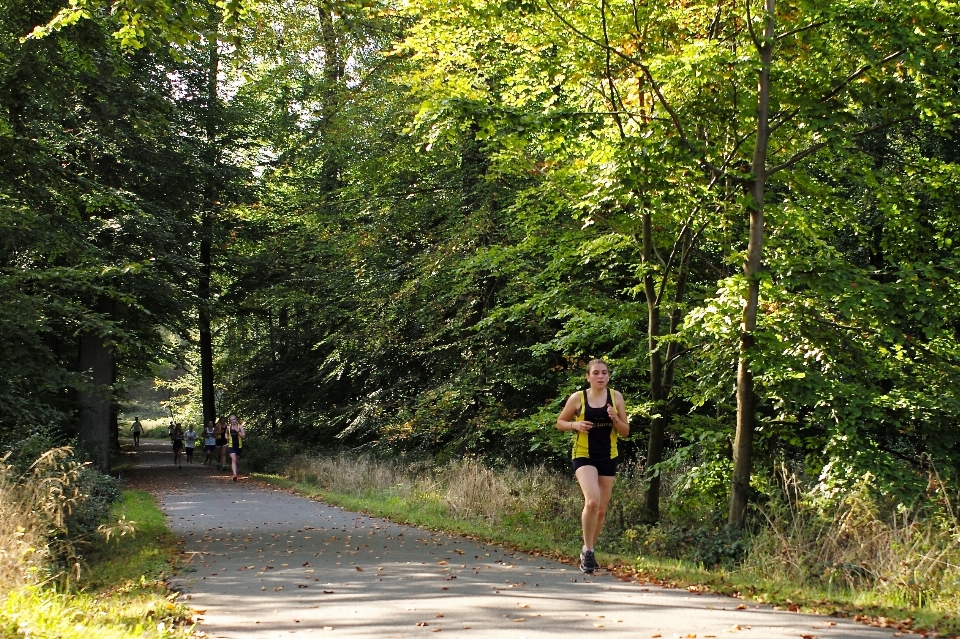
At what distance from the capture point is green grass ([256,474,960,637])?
622cm

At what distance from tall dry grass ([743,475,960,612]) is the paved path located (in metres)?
1.42

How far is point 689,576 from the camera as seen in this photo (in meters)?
8.00

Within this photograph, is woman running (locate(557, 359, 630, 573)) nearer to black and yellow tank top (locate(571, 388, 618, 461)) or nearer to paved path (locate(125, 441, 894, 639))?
black and yellow tank top (locate(571, 388, 618, 461))

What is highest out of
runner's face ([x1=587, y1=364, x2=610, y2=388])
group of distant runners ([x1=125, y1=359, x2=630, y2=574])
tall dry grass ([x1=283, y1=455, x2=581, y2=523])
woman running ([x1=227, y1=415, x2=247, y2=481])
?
runner's face ([x1=587, y1=364, x2=610, y2=388])

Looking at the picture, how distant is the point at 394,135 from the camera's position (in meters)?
23.0

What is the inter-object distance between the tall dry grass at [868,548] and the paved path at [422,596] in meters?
1.42

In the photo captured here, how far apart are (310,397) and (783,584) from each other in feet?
80.0

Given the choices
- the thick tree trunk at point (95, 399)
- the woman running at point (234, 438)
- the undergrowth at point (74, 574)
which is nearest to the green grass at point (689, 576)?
the undergrowth at point (74, 574)

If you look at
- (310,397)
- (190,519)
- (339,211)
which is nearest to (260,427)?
(310,397)

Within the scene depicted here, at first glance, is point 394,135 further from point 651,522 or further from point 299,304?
point 651,522

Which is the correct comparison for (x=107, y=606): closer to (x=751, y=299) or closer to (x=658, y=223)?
(x=751, y=299)

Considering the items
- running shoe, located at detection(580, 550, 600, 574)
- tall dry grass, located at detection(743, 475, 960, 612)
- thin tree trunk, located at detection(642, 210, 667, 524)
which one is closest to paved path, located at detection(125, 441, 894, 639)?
running shoe, located at detection(580, 550, 600, 574)

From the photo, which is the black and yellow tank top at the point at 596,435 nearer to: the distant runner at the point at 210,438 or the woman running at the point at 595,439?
the woman running at the point at 595,439

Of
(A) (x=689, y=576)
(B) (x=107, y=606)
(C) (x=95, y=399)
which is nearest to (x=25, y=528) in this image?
(B) (x=107, y=606)
